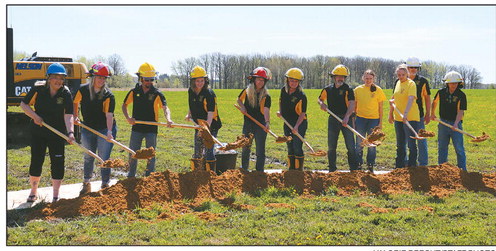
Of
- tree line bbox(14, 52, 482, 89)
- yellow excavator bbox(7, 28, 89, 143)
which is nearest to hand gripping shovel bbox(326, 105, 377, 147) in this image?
yellow excavator bbox(7, 28, 89, 143)

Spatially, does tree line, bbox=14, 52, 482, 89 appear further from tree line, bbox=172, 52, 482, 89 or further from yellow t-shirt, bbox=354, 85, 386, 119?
yellow t-shirt, bbox=354, 85, 386, 119

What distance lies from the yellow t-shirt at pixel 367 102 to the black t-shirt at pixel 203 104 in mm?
2670

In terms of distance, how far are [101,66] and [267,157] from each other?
19.1 ft

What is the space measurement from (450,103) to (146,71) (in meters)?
5.39

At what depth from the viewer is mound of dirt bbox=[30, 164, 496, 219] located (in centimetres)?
635

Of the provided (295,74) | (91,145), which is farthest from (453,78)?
(91,145)

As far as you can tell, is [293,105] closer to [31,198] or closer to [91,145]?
[91,145]

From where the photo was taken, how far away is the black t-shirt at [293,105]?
8133 mm

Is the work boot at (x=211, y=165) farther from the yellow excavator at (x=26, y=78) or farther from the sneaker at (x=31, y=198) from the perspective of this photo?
the yellow excavator at (x=26, y=78)

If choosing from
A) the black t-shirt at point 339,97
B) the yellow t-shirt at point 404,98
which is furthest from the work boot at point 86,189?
the yellow t-shirt at point 404,98

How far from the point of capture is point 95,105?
23.3ft

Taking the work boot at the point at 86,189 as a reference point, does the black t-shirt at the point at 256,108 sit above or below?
above

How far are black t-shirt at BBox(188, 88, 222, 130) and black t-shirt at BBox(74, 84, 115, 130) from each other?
127 centimetres

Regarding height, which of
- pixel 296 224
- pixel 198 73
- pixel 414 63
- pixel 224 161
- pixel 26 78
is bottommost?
pixel 296 224
